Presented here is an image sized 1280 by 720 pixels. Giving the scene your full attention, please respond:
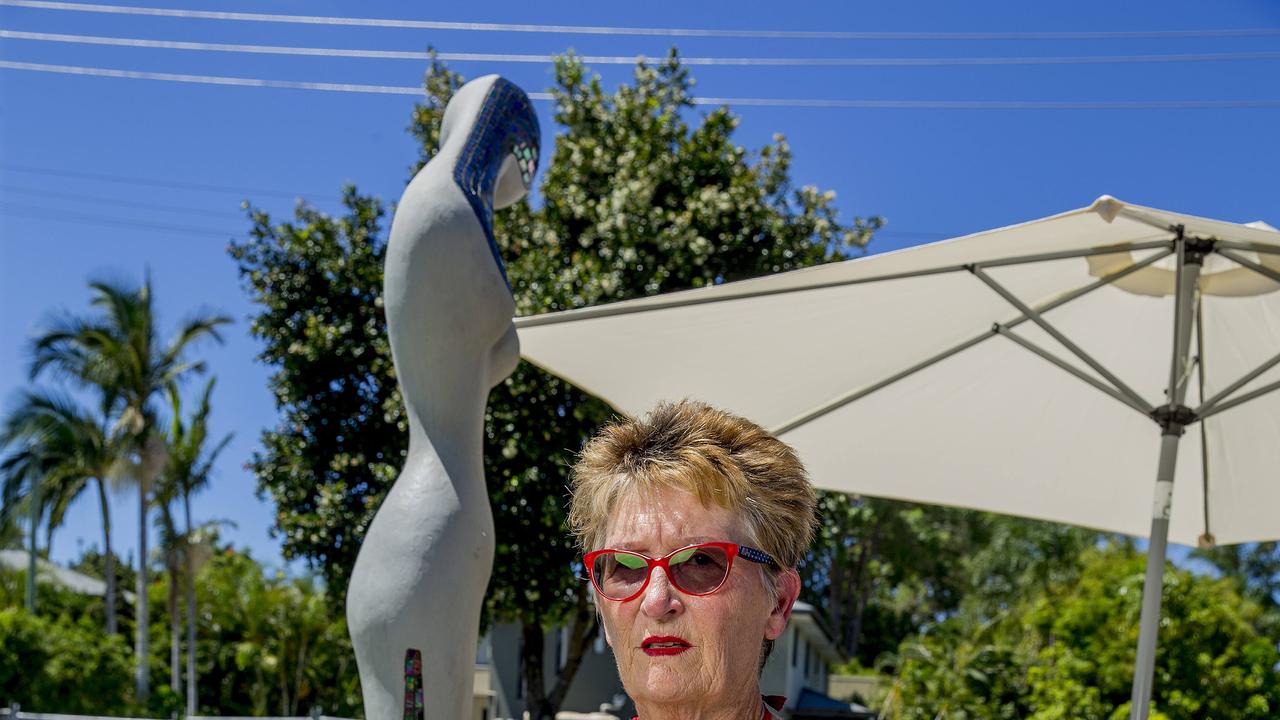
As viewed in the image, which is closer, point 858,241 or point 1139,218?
point 1139,218

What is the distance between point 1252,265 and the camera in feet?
15.2

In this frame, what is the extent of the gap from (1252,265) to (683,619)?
365cm

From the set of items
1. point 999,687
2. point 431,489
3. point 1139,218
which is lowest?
point 999,687

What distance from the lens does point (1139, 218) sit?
385cm

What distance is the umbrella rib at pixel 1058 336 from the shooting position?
4.81 meters

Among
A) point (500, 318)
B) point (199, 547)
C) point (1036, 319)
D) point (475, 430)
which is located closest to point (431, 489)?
point (475, 430)

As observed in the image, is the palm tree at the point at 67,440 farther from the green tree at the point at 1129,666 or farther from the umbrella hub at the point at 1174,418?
the umbrella hub at the point at 1174,418

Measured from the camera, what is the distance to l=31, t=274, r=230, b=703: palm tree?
24375mm

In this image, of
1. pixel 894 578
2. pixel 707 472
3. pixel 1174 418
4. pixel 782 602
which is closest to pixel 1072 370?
pixel 1174 418

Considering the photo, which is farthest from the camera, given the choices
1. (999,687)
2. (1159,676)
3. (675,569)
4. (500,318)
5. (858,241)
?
(999,687)

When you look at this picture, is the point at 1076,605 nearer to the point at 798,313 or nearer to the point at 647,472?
the point at 798,313

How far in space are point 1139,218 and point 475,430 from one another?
2.33 meters

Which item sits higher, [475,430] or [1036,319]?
[1036,319]

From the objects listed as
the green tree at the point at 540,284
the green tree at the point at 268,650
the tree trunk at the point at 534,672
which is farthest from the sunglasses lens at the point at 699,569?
the green tree at the point at 268,650
